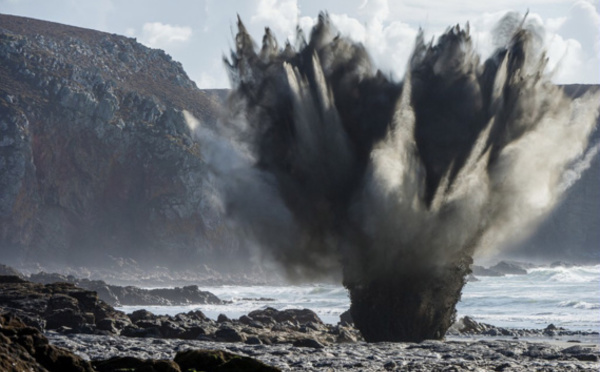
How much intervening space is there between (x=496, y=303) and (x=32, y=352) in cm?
5511

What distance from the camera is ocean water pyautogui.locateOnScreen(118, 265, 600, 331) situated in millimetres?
49931

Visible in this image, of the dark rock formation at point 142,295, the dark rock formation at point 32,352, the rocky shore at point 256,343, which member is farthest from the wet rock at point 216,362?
the dark rock formation at point 142,295

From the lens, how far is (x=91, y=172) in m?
120

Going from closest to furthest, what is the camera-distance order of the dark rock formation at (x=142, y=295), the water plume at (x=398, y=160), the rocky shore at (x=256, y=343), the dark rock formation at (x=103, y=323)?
the rocky shore at (x=256, y=343) → the water plume at (x=398, y=160) → the dark rock formation at (x=103, y=323) → the dark rock formation at (x=142, y=295)

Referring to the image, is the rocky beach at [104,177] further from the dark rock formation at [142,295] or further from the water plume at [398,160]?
the water plume at [398,160]

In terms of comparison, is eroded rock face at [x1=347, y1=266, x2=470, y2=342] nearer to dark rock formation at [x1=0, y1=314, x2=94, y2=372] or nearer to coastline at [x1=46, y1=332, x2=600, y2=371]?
coastline at [x1=46, y1=332, x2=600, y2=371]

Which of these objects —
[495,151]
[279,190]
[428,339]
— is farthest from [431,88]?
[428,339]

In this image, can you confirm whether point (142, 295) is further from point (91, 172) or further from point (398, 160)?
point (91, 172)

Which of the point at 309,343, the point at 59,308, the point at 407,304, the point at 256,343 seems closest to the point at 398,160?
the point at 407,304

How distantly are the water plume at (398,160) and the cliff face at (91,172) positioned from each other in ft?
280

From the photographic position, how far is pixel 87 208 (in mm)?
119562

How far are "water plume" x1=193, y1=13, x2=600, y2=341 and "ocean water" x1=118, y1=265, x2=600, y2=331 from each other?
1455 cm

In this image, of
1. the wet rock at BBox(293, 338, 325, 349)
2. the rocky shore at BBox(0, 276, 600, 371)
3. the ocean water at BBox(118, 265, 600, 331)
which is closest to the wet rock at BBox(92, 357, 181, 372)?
the rocky shore at BBox(0, 276, 600, 371)

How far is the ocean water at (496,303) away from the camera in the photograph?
49.9 m
